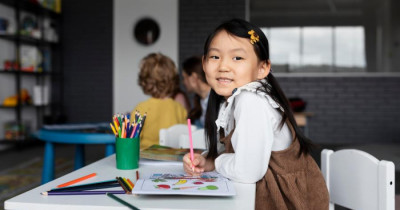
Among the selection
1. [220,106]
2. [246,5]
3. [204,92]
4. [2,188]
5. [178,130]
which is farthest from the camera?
[246,5]

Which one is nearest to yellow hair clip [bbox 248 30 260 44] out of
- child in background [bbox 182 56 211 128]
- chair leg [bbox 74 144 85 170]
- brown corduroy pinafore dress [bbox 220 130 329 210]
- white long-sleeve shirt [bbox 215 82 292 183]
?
white long-sleeve shirt [bbox 215 82 292 183]

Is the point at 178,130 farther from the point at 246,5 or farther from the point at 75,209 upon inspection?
the point at 246,5

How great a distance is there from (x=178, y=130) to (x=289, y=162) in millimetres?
874

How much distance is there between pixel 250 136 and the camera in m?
0.98

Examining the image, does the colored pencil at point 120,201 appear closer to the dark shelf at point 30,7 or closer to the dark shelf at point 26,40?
the dark shelf at point 26,40

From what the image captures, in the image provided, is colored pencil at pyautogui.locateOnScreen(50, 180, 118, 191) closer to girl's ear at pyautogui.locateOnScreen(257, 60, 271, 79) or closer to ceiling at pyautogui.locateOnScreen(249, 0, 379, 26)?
girl's ear at pyautogui.locateOnScreen(257, 60, 271, 79)

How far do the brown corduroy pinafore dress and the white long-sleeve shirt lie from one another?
58 mm

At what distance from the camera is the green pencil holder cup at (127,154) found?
1.15m

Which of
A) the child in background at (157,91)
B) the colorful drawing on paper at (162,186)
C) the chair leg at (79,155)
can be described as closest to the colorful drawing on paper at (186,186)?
the colorful drawing on paper at (162,186)

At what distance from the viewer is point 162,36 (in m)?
6.01

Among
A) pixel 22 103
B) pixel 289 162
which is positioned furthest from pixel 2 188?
pixel 289 162

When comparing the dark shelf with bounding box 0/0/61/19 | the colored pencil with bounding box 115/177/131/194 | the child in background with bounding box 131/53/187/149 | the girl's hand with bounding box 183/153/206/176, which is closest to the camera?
the colored pencil with bounding box 115/177/131/194

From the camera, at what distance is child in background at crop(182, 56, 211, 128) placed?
299 cm

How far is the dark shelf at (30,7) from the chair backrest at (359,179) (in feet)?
16.1
